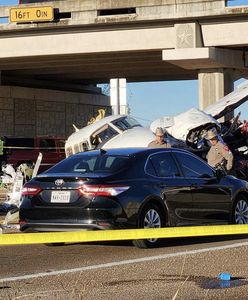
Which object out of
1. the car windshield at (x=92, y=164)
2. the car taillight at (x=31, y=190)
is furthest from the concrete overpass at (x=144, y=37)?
the car taillight at (x=31, y=190)

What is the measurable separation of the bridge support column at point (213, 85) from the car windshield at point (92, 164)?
83.1 ft

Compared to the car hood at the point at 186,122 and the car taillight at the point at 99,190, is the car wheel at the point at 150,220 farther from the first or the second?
the car hood at the point at 186,122

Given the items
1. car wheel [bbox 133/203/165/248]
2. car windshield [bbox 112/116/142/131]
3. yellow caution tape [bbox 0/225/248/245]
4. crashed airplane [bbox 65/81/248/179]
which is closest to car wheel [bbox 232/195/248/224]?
car wheel [bbox 133/203/165/248]

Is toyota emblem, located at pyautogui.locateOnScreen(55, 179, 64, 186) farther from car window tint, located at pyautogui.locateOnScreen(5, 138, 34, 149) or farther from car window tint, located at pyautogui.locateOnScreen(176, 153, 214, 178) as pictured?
car window tint, located at pyautogui.locateOnScreen(5, 138, 34, 149)

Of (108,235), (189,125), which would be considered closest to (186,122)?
(189,125)

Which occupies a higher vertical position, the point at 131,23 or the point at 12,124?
the point at 131,23

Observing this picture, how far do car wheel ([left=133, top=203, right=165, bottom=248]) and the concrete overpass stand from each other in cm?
2309

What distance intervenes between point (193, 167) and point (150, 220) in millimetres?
Answer: 1460

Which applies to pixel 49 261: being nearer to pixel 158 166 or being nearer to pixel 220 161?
pixel 158 166

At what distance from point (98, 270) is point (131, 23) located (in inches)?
1064

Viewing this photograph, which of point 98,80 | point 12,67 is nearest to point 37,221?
point 12,67

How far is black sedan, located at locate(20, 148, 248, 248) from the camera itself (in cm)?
1005

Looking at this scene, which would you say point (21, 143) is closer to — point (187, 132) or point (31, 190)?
point (187, 132)

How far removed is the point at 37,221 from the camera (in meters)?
10.4
